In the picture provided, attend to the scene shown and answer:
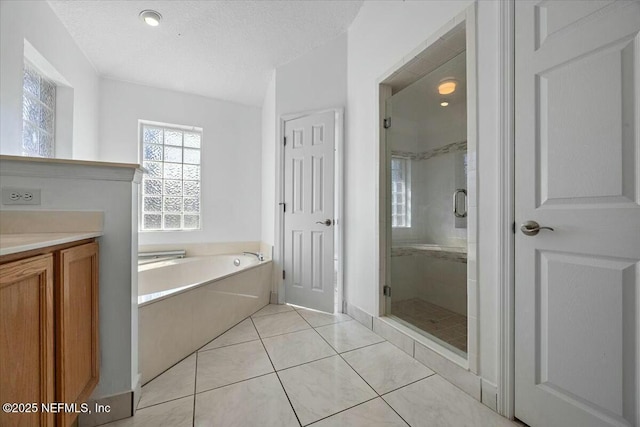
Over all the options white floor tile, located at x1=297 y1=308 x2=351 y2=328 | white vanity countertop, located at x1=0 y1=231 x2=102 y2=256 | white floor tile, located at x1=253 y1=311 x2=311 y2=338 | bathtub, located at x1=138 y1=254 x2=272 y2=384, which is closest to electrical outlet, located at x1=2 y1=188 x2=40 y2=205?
white vanity countertop, located at x1=0 y1=231 x2=102 y2=256

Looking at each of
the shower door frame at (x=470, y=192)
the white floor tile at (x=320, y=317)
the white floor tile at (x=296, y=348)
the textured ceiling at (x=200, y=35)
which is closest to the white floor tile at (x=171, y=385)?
the white floor tile at (x=296, y=348)

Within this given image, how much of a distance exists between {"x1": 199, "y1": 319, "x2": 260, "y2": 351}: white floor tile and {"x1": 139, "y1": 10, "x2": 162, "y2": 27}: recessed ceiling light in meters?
2.63

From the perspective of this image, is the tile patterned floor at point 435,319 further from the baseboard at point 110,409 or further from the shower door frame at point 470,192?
the baseboard at point 110,409

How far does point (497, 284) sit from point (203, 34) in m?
2.97

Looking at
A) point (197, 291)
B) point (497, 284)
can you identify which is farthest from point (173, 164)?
point (497, 284)

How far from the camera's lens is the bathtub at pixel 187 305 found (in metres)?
1.43

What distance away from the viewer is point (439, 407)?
1.23m

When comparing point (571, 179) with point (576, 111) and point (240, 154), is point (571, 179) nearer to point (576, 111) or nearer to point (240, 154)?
point (576, 111)

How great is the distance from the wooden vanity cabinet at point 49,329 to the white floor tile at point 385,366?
50.8 inches

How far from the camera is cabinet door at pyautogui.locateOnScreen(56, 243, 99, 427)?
861 mm

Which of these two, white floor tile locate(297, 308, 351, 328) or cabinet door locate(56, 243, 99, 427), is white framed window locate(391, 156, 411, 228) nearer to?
white floor tile locate(297, 308, 351, 328)

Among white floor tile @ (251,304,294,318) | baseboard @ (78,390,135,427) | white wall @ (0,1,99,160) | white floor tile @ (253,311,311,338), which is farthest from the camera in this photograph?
white floor tile @ (251,304,294,318)

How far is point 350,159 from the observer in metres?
2.40

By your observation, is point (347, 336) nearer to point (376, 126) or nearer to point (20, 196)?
point (376, 126)
